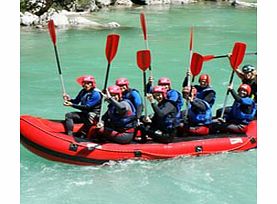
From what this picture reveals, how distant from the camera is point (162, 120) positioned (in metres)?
6.21

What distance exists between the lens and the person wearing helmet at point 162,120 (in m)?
6.02

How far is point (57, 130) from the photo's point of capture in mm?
6375

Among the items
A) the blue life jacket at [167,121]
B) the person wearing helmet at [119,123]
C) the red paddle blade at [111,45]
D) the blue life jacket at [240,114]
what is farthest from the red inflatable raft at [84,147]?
the red paddle blade at [111,45]

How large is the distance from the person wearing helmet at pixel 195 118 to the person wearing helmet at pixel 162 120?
339mm

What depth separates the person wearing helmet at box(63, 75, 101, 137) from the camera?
621 cm

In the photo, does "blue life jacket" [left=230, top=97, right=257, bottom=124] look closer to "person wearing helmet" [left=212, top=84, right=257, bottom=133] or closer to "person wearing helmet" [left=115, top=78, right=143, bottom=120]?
"person wearing helmet" [left=212, top=84, right=257, bottom=133]

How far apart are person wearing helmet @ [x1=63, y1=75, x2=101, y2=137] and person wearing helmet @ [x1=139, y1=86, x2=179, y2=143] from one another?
2.13 ft

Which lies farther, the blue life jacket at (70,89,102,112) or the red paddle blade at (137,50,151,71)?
the red paddle blade at (137,50,151,71)

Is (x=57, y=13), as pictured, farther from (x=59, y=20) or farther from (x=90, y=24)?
(x=90, y=24)

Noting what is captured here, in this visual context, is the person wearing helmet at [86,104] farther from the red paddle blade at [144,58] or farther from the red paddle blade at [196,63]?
the red paddle blade at [196,63]

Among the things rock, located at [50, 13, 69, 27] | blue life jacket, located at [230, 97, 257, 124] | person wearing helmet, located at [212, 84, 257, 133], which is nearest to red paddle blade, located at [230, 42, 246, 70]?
person wearing helmet, located at [212, 84, 257, 133]
